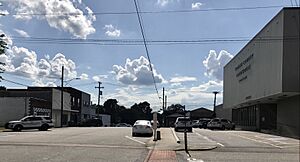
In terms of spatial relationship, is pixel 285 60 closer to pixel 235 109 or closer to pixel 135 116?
pixel 235 109

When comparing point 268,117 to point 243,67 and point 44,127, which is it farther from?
point 44,127

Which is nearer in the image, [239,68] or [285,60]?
[285,60]

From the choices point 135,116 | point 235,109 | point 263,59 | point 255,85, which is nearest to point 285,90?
point 263,59

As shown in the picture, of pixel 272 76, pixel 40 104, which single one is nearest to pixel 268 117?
pixel 272 76

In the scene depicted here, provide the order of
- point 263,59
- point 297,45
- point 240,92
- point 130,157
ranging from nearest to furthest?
point 130,157, point 297,45, point 263,59, point 240,92

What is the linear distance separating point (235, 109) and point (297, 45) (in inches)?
1670

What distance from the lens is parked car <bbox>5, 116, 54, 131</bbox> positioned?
153ft

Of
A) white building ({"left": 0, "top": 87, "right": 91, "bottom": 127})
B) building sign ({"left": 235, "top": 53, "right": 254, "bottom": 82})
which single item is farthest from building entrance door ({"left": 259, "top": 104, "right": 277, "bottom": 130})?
white building ({"left": 0, "top": 87, "right": 91, "bottom": 127})

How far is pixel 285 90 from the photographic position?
38281mm

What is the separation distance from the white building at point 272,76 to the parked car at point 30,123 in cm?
2222

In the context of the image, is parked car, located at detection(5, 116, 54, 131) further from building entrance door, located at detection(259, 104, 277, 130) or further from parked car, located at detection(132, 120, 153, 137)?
building entrance door, located at detection(259, 104, 277, 130)

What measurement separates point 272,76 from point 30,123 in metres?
24.0

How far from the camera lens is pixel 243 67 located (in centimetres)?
6084

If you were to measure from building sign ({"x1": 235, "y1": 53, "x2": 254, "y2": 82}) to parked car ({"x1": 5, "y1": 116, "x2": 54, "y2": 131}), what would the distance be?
2385 cm
